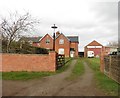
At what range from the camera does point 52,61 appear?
17.3 meters

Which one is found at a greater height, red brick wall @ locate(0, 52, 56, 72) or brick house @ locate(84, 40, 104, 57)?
brick house @ locate(84, 40, 104, 57)

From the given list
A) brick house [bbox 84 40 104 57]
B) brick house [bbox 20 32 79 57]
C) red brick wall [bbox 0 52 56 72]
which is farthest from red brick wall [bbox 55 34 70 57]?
red brick wall [bbox 0 52 56 72]

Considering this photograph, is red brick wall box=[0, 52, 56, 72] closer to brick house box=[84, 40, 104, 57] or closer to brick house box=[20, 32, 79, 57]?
brick house box=[20, 32, 79, 57]

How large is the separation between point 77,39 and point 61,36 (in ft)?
22.4

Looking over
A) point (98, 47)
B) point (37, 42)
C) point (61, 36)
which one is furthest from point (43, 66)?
point (98, 47)

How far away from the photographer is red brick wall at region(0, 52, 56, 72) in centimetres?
1723

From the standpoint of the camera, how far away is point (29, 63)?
17.3 m

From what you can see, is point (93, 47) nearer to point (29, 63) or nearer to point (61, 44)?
point (61, 44)

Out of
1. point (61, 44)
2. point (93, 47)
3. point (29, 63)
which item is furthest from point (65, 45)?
point (29, 63)

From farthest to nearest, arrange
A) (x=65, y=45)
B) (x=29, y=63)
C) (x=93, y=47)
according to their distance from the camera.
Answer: (x=93, y=47), (x=65, y=45), (x=29, y=63)

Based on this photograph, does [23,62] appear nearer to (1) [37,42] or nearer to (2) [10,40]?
(2) [10,40]

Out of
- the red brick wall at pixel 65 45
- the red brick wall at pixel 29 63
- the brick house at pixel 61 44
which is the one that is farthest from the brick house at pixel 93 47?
the red brick wall at pixel 29 63

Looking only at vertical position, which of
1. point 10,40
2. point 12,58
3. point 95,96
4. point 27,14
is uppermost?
point 27,14

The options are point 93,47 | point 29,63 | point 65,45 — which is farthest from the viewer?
point 93,47
